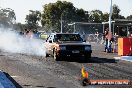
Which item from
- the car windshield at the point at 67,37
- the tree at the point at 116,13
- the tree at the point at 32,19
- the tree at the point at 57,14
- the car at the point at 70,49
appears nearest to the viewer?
the car at the point at 70,49

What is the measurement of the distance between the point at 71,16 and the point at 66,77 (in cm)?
8435

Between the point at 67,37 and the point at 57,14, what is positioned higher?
the point at 57,14

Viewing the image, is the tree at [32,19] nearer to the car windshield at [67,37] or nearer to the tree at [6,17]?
the tree at [6,17]

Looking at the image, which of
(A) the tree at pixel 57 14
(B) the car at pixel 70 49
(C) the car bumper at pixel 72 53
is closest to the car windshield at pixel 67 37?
(B) the car at pixel 70 49

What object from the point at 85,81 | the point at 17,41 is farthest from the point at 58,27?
the point at 85,81

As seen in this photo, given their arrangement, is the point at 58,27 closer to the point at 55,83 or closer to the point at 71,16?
the point at 71,16

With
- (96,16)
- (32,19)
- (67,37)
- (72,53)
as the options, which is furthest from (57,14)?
(72,53)

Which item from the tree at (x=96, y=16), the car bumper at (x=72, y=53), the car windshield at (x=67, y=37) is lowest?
the car bumper at (x=72, y=53)

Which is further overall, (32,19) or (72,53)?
(32,19)

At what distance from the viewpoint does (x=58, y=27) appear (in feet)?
303

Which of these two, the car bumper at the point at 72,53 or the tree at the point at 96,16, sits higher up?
the tree at the point at 96,16

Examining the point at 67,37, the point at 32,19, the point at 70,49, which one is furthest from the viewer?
the point at 32,19

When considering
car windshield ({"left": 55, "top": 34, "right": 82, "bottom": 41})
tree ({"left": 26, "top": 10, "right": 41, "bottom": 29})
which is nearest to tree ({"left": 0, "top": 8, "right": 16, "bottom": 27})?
tree ({"left": 26, "top": 10, "right": 41, "bottom": 29})

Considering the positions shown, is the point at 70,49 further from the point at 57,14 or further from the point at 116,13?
the point at 116,13
